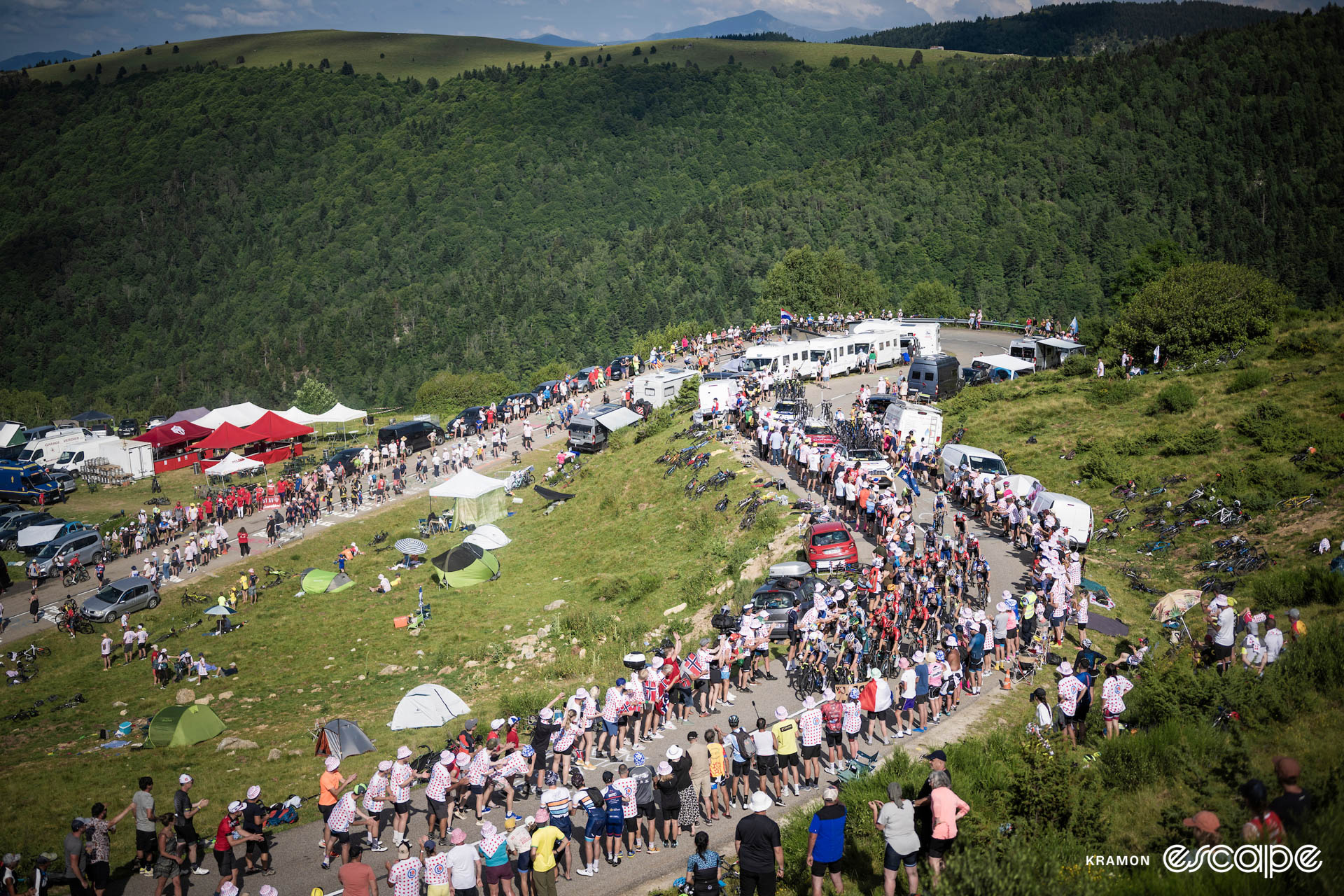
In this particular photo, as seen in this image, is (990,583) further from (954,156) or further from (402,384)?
(954,156)

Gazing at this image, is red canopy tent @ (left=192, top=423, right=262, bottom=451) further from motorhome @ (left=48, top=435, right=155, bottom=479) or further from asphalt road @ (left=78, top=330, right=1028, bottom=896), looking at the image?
asphalt road @ (left=78, top=330, right=1028, bottom=896)

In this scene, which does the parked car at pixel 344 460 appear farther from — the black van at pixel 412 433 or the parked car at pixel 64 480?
the parked car at pixel 64 480

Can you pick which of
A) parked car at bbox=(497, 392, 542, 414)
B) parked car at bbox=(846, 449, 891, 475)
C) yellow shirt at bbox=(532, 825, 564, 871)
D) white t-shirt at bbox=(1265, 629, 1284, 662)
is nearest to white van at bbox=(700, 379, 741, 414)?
parked car at bbox=(846, 449, 891, 475)

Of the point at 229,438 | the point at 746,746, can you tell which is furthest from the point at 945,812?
the point at 229,438

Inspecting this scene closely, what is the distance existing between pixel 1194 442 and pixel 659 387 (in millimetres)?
25250

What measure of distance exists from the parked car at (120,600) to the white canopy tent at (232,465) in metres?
12.9

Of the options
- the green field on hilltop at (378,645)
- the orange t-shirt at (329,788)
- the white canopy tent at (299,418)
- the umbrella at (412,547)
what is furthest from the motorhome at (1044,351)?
the orange t-shirt at (329,788)

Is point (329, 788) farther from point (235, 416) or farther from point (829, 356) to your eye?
point (235, 416)

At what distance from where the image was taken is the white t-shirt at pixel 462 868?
435 inches

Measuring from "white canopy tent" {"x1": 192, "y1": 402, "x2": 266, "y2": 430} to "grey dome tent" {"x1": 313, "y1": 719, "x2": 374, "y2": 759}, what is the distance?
3876 centimetres

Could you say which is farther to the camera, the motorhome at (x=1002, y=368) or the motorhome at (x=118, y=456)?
the motorhome at (x=118, y=456)

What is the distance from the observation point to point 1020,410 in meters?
39.5

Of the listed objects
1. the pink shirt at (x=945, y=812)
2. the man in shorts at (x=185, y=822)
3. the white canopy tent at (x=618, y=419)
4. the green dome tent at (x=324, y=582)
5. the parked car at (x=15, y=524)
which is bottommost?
the parked car at (x=15, y=524)

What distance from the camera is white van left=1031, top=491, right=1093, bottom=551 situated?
24219mm
